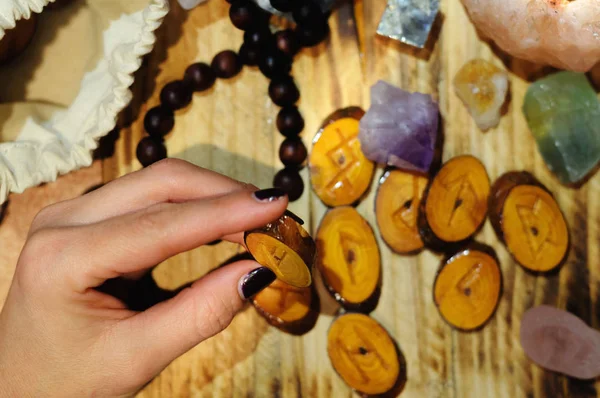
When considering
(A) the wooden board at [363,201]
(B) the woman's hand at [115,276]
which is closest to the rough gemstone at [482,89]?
(A) the wooden board at [363,201]

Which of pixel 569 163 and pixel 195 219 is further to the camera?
pixel 569 163

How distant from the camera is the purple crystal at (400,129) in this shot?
87cm

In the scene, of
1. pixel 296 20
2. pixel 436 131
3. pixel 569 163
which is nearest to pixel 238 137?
pixel 296 20

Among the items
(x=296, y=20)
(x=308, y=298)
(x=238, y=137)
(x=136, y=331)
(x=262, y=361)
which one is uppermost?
(x=296, y=20)

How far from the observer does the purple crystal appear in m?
0.87

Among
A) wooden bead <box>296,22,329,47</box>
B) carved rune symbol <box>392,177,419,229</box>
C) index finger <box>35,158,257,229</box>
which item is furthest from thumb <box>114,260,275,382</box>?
wooden bead <box>296,22,329,47</box>

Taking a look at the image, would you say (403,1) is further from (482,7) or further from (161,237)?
(161,237)

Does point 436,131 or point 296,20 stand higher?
point 296,20

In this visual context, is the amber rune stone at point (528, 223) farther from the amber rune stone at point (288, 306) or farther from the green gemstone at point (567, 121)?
the amber rune stone at point (288, 306)

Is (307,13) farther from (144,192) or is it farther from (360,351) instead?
(360,351)

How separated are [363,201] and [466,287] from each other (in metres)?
0.23

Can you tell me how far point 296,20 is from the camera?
35.1 inches

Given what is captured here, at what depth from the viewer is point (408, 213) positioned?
2.99 ft

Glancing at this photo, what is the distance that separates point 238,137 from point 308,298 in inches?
11.9
